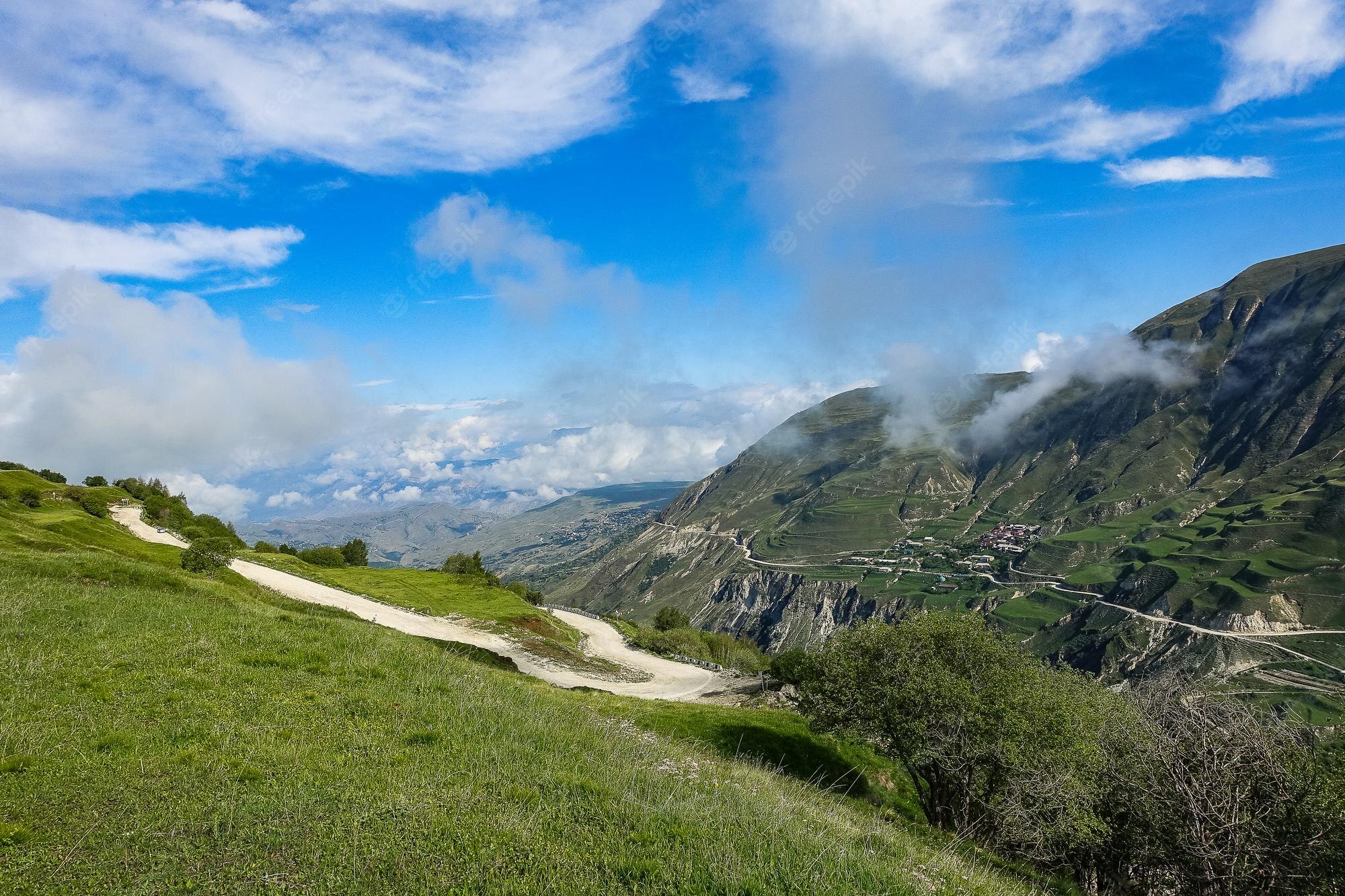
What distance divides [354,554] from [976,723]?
113426mm

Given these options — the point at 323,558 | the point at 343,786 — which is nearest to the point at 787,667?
the point at 343,786

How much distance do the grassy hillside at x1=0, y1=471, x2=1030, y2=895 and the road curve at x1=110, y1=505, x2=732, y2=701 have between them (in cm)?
3094

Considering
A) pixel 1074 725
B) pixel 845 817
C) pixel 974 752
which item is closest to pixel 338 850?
pixel 845 817

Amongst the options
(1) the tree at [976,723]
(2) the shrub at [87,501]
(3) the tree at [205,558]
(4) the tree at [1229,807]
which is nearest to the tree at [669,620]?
(3) the tree at [205,558]

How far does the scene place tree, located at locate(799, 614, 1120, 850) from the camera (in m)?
19.4

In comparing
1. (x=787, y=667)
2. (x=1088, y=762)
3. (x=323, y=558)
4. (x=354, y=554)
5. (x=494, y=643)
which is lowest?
(x=787, y=667)

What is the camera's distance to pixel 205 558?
44.1m

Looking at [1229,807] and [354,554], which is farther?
[354,554]

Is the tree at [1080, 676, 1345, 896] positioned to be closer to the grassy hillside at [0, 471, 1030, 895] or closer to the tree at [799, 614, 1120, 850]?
the tree at [799, 614, 1120, 850]

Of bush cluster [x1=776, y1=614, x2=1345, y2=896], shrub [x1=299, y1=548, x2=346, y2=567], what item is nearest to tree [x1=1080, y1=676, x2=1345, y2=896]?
bush cluster [x1=776, y1=614, x2=1345, y2=896]

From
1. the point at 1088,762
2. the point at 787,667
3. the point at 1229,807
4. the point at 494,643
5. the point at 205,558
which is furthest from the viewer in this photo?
the point at 494,643

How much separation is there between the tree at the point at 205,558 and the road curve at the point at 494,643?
159 inches

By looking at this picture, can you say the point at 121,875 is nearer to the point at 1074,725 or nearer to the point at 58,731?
the point at 58,731

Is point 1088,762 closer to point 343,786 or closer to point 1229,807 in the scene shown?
point 1229,807
